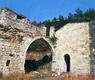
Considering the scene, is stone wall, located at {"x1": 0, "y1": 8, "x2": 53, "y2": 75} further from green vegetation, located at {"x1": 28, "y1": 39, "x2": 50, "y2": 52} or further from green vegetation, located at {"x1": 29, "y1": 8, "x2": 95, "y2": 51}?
green vegetation, located at {"x1": 28, "y1": 39, "x2": 50, "y2": 52}

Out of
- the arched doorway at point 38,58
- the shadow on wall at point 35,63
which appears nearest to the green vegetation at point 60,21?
the arched doorway at point 38,58

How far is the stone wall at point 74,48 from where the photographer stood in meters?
11.3

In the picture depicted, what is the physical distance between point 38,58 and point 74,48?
5300mm

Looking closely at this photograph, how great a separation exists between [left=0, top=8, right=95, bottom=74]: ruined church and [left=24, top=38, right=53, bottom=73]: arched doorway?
119cm

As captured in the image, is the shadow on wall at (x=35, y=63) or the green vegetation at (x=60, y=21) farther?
the green vegetation at (x=60, y=21)

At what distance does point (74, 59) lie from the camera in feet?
38.6

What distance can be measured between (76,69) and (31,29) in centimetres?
521

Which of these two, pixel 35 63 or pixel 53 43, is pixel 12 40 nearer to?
pixel 53 43

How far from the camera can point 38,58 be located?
15641 millimetres

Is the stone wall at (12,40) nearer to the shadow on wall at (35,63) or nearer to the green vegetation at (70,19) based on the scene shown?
the shadow on wall at (35,63)

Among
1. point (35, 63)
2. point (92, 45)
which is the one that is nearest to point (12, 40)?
point (35, 63)

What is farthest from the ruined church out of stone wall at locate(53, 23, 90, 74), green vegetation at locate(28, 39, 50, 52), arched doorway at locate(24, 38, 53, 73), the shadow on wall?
green vegetation at locate(28, 39, 50, 52)

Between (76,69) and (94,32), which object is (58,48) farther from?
(94,32)

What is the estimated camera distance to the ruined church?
9031mm
